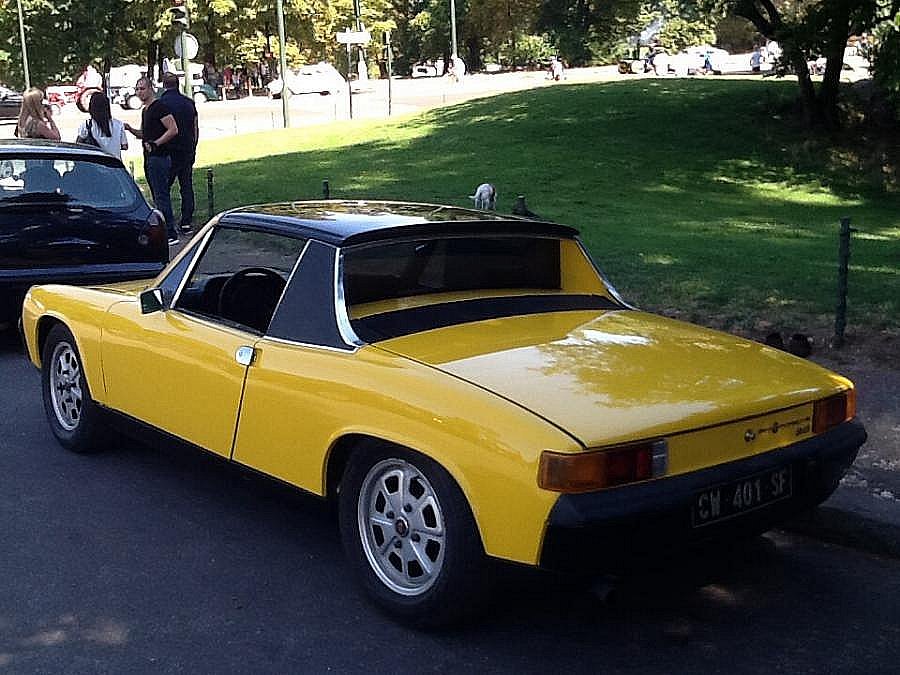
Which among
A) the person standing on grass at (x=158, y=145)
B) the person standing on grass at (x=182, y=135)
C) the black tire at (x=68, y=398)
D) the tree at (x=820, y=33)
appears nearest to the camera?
the black tire at (x=68, y=398)

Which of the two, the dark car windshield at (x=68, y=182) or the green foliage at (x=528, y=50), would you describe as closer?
the dark car windshield at (x=68, y=182)

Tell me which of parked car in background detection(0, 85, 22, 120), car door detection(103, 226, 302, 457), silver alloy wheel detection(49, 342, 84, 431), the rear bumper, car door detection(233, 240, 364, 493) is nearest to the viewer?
the rear bumper

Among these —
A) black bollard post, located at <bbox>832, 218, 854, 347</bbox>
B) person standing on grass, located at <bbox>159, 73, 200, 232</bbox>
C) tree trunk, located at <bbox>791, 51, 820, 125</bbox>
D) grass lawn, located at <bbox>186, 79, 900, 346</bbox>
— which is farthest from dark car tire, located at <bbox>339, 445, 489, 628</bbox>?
tree trunk, located at <bbox>791, 51, 820, 125</bbox>

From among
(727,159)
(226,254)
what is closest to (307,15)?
(727,159)

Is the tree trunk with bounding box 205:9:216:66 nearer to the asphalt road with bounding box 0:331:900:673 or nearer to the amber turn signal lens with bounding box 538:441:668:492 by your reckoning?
the asphalt road with bounding box 0:331:900:673

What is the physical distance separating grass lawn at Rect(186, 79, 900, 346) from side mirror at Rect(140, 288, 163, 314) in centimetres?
477

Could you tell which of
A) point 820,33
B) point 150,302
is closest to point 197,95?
point 820,33

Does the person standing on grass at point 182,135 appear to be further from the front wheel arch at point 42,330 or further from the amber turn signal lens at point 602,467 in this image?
the amber turn signal lens at point 602,467

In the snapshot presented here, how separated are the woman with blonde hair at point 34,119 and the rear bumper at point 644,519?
11250 millimetres

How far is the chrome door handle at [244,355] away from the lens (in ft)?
15.2

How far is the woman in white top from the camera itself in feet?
43.7

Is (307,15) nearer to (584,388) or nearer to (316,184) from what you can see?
(316,184)

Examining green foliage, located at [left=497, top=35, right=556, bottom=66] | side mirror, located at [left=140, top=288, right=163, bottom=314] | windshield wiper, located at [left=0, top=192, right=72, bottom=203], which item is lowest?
side mirror, located at [left=140, top=288, right=163, bottom=314]

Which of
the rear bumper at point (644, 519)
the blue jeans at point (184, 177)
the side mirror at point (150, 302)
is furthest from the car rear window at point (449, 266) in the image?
the blue jeans at point (184, 177)
